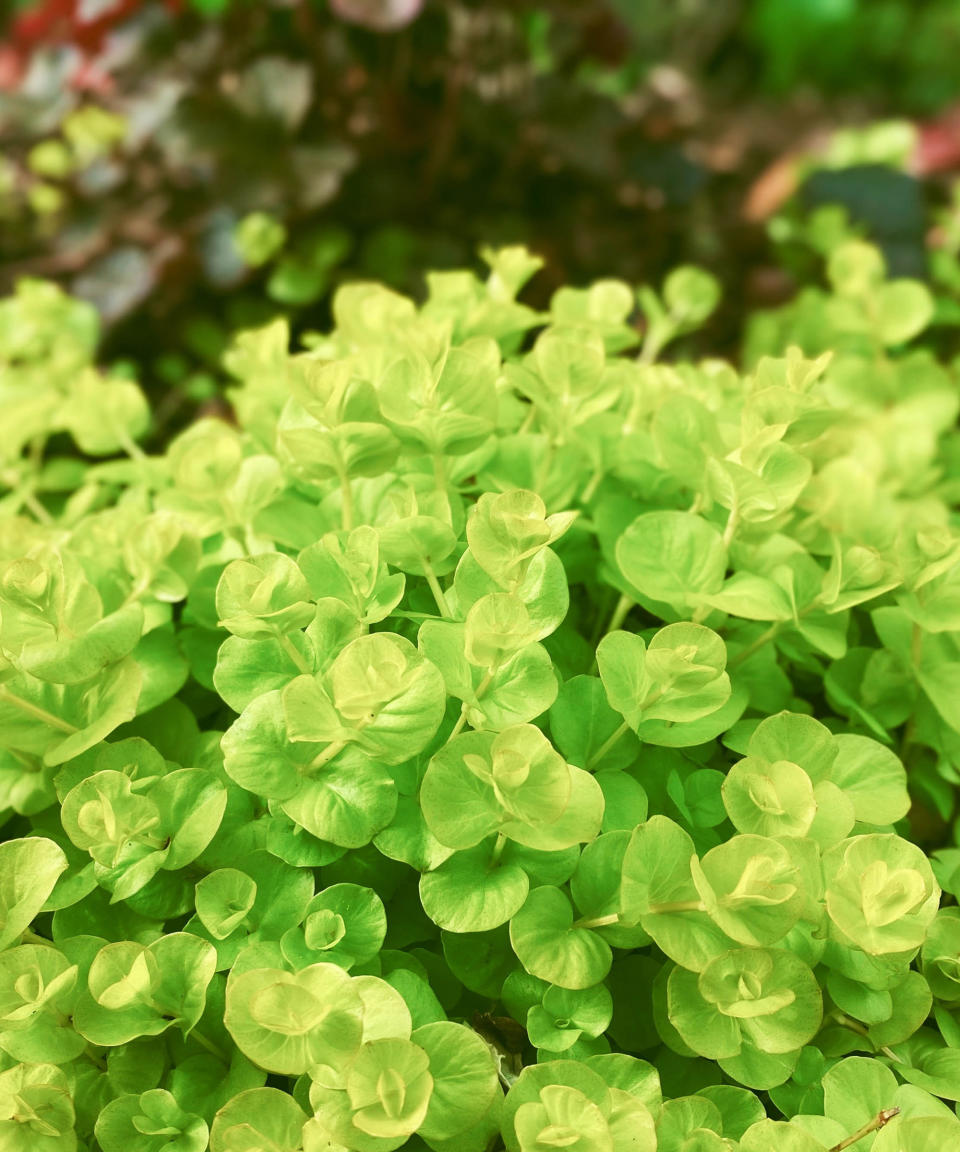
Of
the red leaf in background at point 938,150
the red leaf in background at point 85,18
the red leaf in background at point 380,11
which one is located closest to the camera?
the red leaf in background at point 380,11

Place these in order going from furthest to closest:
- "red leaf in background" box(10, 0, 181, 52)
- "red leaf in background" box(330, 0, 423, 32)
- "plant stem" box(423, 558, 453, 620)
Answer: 1. "red leaf in background" box(10, 0, 181, 52)
2. "red leaf in background" box(330, 0, 423, 32)
3. "plant stem" box(423, 558, 453, 620)

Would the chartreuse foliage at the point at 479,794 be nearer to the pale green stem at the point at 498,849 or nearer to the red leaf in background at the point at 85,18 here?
the pale green stem at the point at 498,849

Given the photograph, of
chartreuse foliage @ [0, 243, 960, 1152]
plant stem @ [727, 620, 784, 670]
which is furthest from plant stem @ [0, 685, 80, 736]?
plant stem @ [727, 620, 784, 670]

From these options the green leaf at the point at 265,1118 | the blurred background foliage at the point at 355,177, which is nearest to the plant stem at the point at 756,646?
the green leaf at the point at 265,1118

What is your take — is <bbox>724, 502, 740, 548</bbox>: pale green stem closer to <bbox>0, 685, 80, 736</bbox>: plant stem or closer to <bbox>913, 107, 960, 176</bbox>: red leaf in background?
<bbox>0, 685, 80, 736</bbox>: plant stem

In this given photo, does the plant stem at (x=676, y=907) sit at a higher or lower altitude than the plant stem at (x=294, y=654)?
lower

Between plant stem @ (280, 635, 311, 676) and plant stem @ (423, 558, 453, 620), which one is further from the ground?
plant stem @ (280, 635, 311, 676)

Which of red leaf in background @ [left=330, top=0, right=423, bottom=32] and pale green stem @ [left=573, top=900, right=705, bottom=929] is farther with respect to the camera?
red leaf in background @ [left=330, top=0, right=423, bottom=32]

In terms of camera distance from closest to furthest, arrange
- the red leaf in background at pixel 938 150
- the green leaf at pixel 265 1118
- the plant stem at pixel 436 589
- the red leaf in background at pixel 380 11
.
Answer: the green leaf at pixel 265 1118 < the plant stem at pixel 436 589 < the red leaf in background at pixel 380 11 < the red leaf in background at pixel 938 150
